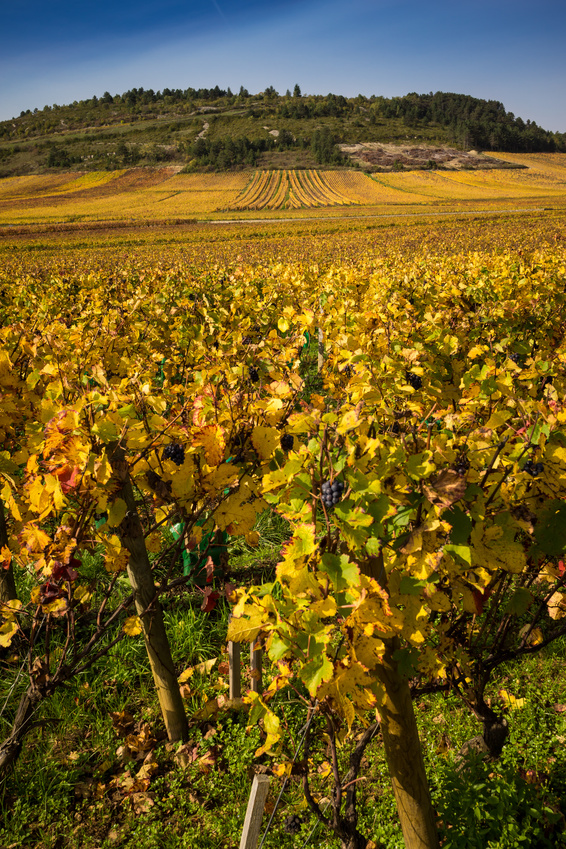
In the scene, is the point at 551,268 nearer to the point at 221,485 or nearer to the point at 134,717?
the point at 221,485

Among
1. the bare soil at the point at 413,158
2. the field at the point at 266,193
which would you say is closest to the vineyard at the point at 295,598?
the field at the point at 266,193

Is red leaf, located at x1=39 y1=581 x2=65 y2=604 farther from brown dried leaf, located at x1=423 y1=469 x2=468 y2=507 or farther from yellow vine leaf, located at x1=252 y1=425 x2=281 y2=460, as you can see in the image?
brown dried leaf, located at x1=423 y1=469 x2=468 y2=507

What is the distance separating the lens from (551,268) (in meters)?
5.75

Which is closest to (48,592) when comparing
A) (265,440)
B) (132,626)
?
(132,626)

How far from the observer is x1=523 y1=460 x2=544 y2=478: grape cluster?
1404 mm

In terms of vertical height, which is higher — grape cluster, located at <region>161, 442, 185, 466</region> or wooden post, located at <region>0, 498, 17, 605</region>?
grape cluster, located at <region>161, 442, 185, 466</region>

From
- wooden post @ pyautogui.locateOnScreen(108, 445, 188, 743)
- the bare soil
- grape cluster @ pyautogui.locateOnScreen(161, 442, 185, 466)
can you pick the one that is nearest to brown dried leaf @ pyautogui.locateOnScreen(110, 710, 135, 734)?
wooden post @ pyautogui.locateOnScreen(108, 445, 188, 743)

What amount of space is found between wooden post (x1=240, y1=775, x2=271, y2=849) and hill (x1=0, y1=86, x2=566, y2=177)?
297 ft

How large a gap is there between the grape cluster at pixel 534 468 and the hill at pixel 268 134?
89.9m

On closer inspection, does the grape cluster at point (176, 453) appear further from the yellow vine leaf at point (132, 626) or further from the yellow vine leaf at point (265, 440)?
the yellow vine leaf at point (132, 626)

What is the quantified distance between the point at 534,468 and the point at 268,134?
12201 centimetres

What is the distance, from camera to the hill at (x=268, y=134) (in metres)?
86.6

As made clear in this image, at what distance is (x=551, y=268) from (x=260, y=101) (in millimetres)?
178938

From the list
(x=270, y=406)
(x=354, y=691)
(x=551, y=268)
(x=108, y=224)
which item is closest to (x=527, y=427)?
(x=270, y=406)
